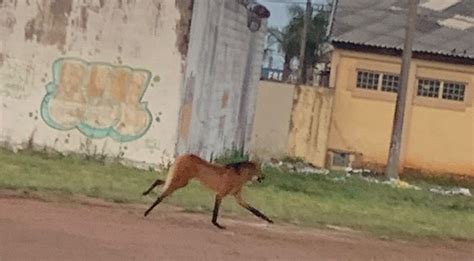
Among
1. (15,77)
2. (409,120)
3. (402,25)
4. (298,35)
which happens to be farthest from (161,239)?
(298,35)

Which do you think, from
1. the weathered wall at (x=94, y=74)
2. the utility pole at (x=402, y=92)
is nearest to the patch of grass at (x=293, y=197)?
the weathered wall at (x=94, y=74)

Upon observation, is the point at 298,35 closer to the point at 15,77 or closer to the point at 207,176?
the point at 15,77

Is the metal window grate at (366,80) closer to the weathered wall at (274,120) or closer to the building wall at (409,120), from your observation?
the building wall at (409,120)

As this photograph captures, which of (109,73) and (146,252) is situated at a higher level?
(109,73)

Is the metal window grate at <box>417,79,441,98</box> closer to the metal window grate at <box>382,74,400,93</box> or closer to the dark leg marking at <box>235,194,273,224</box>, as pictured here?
the metal window grate at <box>382,74,400,93</box>

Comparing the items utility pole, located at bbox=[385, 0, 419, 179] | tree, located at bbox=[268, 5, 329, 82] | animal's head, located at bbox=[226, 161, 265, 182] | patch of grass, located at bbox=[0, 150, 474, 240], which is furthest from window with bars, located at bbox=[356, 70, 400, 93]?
animal's head, located at bbox=[226, 161, 265, 182]

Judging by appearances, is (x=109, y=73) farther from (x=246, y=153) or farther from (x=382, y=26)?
(x=382, y=26)

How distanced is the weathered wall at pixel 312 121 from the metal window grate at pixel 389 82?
167cm

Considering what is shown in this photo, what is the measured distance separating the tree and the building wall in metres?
19.0

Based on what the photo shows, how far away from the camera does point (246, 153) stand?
31.2 meters

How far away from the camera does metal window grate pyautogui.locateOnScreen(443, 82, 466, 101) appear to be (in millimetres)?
35625

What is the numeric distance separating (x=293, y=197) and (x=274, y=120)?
1679 centimetres

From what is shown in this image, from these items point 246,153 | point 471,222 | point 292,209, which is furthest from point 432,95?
point 292,209

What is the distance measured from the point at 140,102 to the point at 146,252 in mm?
10243
